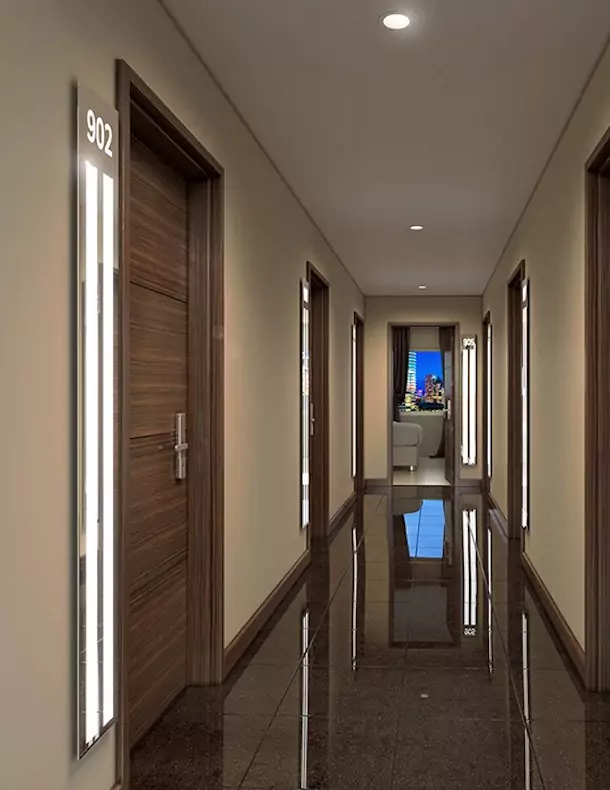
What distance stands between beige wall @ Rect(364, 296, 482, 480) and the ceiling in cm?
556

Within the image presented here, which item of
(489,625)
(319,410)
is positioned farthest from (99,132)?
(319,410)

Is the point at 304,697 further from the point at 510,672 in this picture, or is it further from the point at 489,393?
the point at 489,393

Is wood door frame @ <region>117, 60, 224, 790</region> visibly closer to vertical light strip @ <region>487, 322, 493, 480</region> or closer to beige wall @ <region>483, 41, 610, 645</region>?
beige wall @ <region>483, 41, 610, 645</region>

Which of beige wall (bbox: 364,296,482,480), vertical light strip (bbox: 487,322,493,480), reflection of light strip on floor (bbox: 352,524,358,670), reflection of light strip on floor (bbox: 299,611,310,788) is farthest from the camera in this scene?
beige wall (bbox: 364,296,482,480)

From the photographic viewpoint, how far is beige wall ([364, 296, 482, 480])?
12.2m

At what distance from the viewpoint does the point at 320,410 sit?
795cm

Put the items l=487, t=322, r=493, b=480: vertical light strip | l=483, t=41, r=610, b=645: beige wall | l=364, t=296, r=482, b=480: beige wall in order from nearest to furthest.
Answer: l=483, t=41, r=610, b=645: beige wall, l=487, t=322, r=493, b=480: vertical light strip, l=364, t=296, r=482, b=480: beige wall

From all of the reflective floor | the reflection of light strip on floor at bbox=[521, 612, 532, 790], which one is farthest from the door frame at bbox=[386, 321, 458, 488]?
the reflection of light strip on floor at bbox=[521, 612, 532, 790]

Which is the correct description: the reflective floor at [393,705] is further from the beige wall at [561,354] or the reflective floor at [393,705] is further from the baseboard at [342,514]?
the baseboard at [342,514]

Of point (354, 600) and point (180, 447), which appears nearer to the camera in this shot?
point (180, 447)

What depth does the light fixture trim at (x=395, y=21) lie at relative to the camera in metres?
3.20

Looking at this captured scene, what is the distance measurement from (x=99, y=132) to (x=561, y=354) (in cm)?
292

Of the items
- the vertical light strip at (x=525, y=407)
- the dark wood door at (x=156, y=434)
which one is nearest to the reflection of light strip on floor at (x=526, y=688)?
the vertical light strip at (x=525, y=407)

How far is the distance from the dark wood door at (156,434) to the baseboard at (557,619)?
69.7 inches
